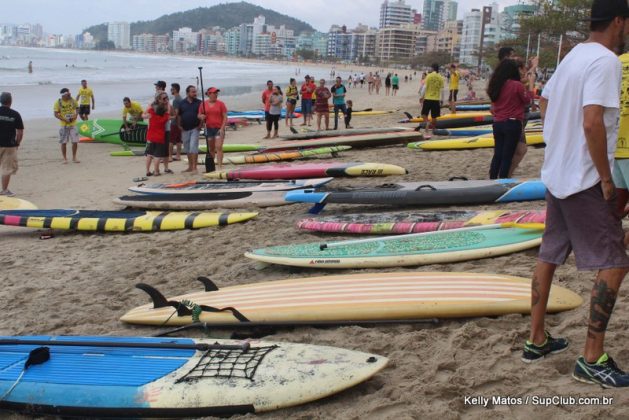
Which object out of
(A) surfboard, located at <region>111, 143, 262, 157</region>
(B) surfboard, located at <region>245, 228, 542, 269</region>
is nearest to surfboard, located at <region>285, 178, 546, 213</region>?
(B) surfboard, located at <region>245, 228, 542, 269</region>

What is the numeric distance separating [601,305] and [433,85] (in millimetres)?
9821

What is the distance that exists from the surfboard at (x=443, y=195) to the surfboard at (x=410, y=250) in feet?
4.28

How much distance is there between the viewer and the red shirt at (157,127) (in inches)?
377

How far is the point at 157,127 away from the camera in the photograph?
31.6 feet

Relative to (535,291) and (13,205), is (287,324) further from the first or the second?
(13,205)

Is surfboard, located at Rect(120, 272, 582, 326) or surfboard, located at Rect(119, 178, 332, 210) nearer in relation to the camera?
surfboard, located at Rect(120, 272, 582, 326)

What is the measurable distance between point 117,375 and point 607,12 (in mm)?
2907

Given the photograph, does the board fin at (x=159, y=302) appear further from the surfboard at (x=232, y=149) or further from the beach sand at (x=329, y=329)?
the surfboard at (x=232, y=149)

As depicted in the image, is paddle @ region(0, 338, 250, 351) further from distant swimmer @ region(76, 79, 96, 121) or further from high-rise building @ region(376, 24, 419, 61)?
high-rise building @ region(376, 24, 419, 61)

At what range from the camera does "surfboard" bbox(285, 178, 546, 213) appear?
6207mm

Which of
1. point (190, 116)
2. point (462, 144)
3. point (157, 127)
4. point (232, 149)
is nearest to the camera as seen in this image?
point (157, 127)

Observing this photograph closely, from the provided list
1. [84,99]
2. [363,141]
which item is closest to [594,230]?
[363,141]

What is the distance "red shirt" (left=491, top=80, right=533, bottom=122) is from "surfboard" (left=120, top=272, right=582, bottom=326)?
286 centimetres

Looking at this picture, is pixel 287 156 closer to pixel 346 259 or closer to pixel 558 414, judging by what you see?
pixel 346 259
